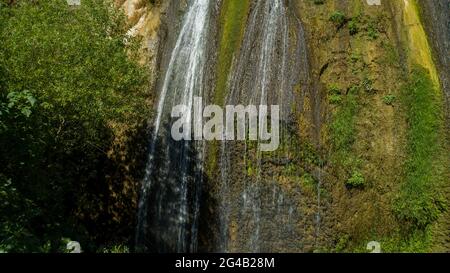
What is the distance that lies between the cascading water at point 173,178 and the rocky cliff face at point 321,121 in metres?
0.39

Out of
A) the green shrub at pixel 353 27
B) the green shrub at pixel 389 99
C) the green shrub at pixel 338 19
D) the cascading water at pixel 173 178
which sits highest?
the green shrub at pixel 338 19

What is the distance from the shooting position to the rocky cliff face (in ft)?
48.8

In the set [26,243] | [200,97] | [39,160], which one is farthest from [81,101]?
[26,243]

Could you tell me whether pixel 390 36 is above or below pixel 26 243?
above

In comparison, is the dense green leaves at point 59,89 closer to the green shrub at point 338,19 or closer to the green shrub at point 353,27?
the green shrub at point 338,19

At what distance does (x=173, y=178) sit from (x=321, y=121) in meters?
4.66

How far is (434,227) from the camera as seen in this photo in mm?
14477

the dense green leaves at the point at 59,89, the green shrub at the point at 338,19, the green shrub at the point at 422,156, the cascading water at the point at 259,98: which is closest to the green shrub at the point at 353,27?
the green shrub at the point at 338,19

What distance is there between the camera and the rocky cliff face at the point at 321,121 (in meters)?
14.9

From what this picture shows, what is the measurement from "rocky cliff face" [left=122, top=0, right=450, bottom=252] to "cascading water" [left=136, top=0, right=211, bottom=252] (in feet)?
1.27

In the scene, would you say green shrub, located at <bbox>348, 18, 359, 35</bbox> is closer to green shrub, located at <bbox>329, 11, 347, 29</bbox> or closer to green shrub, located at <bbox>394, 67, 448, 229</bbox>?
green shrub, located at <bbox>329, 11, 347, 29</bbox>
